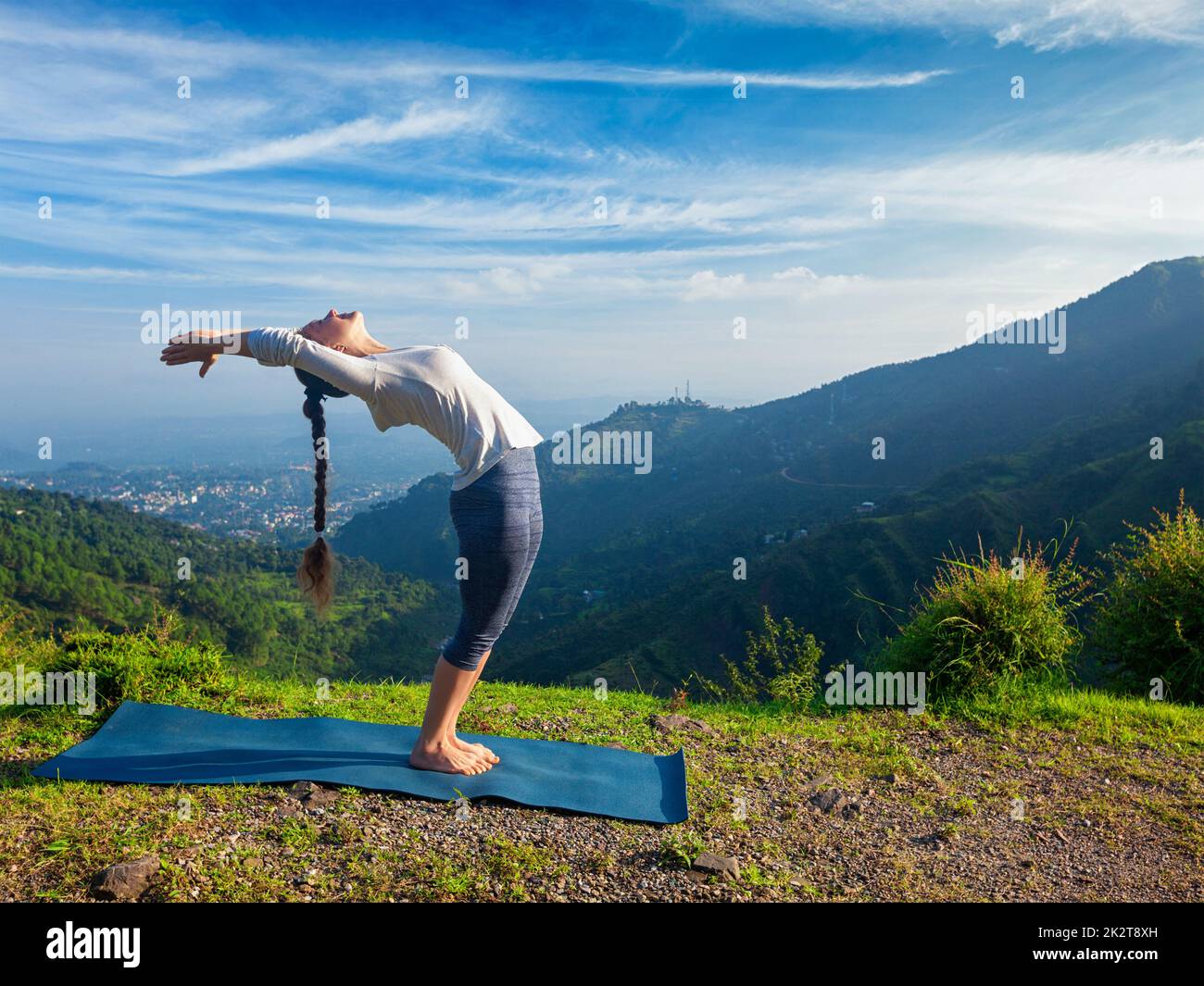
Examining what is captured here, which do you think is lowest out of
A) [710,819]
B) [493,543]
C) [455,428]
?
[710,819]

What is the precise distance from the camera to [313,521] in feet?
11.8

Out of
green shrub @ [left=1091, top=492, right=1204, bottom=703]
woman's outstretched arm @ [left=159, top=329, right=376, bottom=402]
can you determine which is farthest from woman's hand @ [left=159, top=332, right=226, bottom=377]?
green shrub @ [left=1091, top=492, right=1204, bottom=703]

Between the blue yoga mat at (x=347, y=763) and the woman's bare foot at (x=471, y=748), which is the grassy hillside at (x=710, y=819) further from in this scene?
the woman's bare foot at (x=471, y=748)

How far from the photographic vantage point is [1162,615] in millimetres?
5383

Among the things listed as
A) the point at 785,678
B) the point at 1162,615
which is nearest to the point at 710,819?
the point at 785,678

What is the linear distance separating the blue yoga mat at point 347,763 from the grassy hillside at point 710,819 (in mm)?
105

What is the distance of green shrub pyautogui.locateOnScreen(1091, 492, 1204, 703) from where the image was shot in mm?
5285

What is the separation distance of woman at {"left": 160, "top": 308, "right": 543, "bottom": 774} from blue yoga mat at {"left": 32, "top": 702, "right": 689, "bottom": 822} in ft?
1.13

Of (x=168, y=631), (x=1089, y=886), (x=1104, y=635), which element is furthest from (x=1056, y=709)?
(x=168, y=631)

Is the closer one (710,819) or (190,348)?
(190,348)

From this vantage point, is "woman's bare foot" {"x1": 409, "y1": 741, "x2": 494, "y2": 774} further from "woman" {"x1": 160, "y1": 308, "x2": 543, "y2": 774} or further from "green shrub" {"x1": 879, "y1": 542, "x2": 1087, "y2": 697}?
"green shrub" {"x1": 879, "y1": 542, "x2": 1087, "y2": 697}

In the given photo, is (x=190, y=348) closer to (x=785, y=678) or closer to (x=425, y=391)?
(x=425, y=391)

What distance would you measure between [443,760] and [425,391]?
170 centimetres

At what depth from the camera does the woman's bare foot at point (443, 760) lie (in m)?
3.51
